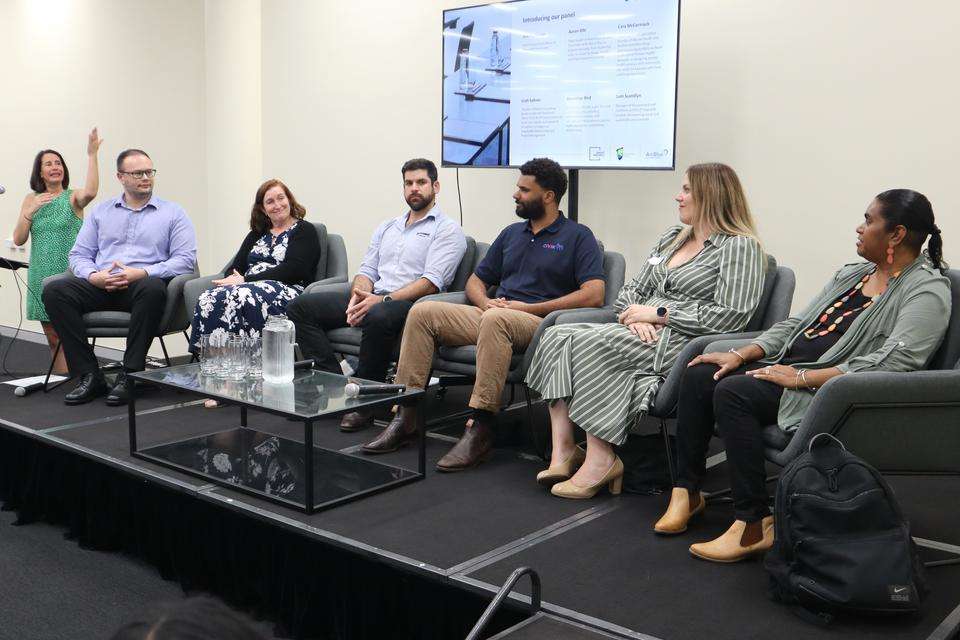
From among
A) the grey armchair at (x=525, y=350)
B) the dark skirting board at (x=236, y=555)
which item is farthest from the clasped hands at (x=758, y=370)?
the dark skirting board at (x=236, y=555)

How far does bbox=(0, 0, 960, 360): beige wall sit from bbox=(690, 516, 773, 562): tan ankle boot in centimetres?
182

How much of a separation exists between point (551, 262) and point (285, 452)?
1.29m

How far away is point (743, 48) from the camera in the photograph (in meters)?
4.36

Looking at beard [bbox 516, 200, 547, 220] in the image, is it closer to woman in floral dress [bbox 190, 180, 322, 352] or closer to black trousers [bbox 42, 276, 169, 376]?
woman in floral dress [bbox 190, 180, 322, 352]

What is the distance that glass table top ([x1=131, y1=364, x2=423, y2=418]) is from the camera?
3174 mm

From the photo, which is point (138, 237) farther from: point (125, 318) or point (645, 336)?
point (645, 336)

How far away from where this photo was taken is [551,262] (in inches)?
155

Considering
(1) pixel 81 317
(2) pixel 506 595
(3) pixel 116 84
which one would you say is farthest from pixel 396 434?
(3) pixel 116 84

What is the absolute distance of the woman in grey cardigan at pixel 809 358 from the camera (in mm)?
2715

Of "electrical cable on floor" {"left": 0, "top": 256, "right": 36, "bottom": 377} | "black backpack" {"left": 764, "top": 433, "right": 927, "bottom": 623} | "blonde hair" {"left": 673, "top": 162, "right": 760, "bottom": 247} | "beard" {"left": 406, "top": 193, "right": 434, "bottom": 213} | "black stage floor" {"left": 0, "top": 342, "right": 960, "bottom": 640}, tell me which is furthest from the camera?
"electrical cable on floor" {"left": 0, "top": 256, "right": 36, "bottom": 377}

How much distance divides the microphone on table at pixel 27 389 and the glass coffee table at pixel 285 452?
4.30ft

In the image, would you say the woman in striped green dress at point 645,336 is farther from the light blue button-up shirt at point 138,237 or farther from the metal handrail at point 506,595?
the light blue button-up shirt at point 138,237

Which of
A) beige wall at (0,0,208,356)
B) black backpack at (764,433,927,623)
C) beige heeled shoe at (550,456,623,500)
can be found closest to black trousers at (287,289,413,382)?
beige heeled shoe at (550,456,623,500)

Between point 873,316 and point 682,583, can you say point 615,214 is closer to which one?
point 873,316
